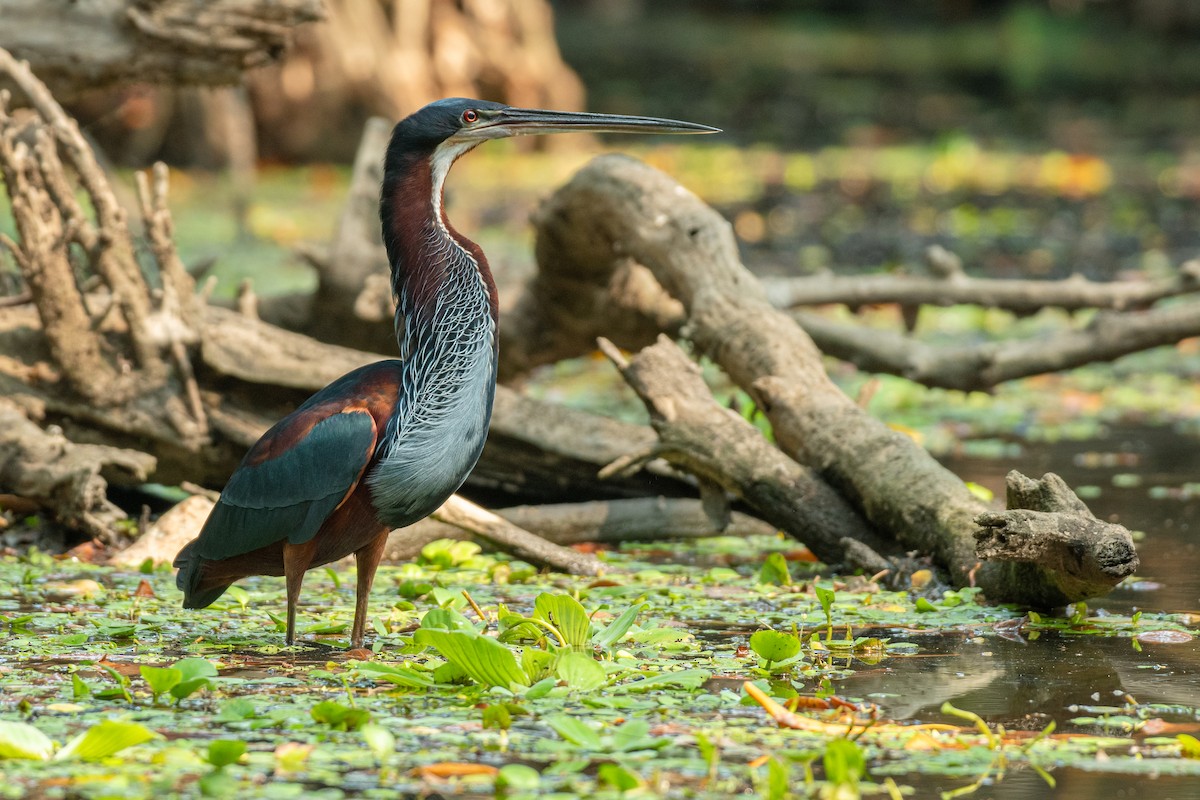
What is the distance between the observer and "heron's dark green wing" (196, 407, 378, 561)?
14.0 ft

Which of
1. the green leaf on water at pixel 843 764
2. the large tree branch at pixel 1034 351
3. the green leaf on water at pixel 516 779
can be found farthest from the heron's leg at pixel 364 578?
the large tree branch at pixel 1034 351

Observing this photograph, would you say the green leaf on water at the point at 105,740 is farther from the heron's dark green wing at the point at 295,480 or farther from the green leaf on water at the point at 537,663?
the heron's dark green wing at the point at 295,480

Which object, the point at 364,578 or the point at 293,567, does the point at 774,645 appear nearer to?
the point at 364,578

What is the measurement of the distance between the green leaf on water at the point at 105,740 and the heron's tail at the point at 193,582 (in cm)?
121

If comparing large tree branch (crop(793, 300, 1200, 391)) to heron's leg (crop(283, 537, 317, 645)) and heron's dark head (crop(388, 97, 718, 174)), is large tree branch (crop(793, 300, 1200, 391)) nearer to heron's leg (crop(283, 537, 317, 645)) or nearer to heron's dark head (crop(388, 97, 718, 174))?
heron's dark head (crop(388, 97, 718, 174))

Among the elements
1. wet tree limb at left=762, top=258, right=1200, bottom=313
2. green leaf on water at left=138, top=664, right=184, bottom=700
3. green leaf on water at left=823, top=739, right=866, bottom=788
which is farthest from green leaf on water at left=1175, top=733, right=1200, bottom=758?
wet tree limb at left=762, top=258, right=1200, bottom=313

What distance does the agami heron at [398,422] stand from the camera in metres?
4.29

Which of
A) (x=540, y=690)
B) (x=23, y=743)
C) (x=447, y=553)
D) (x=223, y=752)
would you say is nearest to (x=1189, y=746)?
(x=540, y=690)

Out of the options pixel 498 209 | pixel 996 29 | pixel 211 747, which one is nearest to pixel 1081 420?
pixel 211 747

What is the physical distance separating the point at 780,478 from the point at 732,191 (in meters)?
11.5

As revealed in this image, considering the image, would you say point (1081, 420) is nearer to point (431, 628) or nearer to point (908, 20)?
point (431, 628)

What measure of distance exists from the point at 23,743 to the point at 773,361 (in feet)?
10.6

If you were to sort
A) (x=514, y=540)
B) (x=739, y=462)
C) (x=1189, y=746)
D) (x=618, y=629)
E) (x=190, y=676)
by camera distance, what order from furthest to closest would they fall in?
(x=739, y=462) < (x=514, y=540) < (x=618, y=629) < (x=190, y=676) < (x=1189, y=746)

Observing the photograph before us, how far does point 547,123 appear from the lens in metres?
4.70
